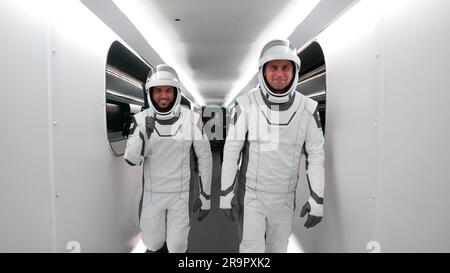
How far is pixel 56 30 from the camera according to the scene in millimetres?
1248

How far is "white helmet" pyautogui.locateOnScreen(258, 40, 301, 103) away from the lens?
156cm

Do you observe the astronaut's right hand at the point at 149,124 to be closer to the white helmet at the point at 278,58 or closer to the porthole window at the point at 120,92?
the porthole window at the point at 120,92

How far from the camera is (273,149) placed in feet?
5.24

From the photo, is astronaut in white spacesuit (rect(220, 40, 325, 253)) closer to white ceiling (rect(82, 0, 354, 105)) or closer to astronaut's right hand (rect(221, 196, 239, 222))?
astronaut's right hand (rect(221, 196, 239, 222))

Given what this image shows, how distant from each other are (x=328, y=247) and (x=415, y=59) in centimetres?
126

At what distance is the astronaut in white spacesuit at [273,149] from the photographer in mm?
1596

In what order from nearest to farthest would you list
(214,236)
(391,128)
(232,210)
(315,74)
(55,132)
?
(391,128)
(55,132)
(232,210)
(315,74)
(214,236)

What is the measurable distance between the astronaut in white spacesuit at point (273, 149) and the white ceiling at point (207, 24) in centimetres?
38

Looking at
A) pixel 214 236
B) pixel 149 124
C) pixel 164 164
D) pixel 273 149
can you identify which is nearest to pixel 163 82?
pixel 149 124

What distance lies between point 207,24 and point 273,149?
115 cm

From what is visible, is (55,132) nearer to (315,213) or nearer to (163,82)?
(163,82)

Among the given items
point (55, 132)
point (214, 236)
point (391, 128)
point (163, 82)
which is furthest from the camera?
point (214, 236)

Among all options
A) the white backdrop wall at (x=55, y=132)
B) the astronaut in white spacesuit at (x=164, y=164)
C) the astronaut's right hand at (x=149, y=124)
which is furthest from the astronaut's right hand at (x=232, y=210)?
the white backdrop wall at (x=55, y=132)

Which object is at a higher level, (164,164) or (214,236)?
(164,164)
